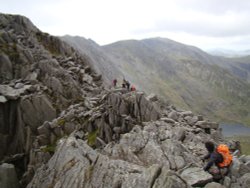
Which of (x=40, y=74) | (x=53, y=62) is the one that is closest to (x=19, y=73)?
(x=40, y=74)

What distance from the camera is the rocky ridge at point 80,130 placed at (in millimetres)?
24062

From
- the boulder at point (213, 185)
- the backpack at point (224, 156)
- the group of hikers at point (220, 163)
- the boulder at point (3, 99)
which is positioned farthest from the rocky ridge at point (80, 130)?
the backpack at point (224, 156)

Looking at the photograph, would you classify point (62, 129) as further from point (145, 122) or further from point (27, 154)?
point (145, 122)

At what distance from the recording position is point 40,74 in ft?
205

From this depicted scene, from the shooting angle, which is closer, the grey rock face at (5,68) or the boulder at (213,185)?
the boulder at (213,185)

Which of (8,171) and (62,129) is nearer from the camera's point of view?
(8,171)

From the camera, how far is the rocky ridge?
2406cm

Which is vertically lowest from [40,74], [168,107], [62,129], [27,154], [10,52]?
[27,154]

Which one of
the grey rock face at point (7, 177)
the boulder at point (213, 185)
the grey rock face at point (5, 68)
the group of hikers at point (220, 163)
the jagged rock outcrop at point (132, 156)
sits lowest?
the grey rock face at point (7, 177)

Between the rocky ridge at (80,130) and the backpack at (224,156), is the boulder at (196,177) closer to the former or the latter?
the rocky ridge at (80,130)

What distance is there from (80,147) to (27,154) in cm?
2087

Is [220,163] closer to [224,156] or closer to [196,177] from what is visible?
[224,156]

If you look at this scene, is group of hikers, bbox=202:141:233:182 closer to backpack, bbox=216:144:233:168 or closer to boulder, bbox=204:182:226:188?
backpack, bbox=216:144:233:168

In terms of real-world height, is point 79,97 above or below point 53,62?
below
